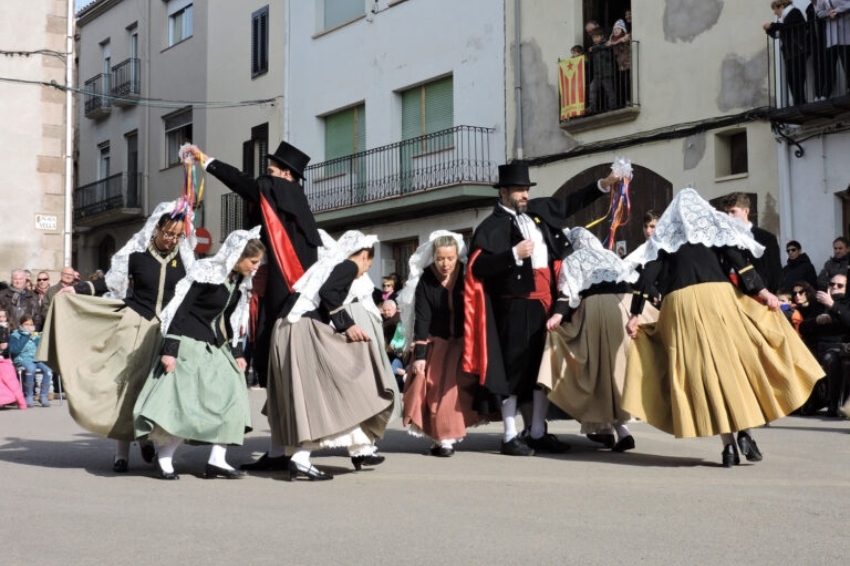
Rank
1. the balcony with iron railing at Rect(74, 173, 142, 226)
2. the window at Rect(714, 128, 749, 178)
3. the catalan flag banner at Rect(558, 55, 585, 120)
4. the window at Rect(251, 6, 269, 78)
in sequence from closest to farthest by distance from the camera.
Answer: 1. the window at Rect(714, 128, 749, 178)
2. the catalan flag banner at Rect(558, 55, 585, 120)
3. the window at Rect(251, 6, 269, 78)
4. the balcony with iron railing at Rect(74, 173, 142, 226)

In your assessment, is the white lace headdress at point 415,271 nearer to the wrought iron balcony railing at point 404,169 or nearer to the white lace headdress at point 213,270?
the white lace headdress at point 213,270

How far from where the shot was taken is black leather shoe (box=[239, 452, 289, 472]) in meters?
9.16

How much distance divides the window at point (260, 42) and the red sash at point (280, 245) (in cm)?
2312

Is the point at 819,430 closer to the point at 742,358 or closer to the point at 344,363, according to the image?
the point at 742,358

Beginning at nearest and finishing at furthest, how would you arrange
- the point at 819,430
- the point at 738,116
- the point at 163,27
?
the point at 819,430
the point at 738,116
the point at 163,27

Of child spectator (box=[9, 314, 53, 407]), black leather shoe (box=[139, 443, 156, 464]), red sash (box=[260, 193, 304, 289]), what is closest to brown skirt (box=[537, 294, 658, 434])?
red sash (box=[260, 193, 304, 289])

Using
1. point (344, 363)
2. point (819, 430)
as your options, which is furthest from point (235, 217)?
point (344, 363)

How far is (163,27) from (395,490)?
3013cm

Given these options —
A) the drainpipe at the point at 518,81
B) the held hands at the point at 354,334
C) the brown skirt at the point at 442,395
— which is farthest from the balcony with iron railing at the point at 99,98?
the held hands at the point at 354,334

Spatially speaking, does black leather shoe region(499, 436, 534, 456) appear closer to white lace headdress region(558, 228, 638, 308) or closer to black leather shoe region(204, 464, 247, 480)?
white lace headdress region(558, 228, 638, 308)

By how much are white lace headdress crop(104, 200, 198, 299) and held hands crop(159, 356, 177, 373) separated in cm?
97

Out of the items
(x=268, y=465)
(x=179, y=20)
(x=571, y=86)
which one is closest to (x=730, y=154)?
(x=571, y=86)

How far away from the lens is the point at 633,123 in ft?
69.7

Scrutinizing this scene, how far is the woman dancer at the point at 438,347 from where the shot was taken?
995 centimetres
